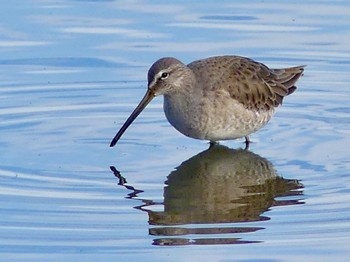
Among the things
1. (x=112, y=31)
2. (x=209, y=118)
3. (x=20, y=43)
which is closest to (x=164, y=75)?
(x=209, y=118)

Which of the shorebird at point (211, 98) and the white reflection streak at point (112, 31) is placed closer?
the shorebird at point (211, 98)

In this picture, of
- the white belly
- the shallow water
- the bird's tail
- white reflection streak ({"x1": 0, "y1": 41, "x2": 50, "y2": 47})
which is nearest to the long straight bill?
the shallow water

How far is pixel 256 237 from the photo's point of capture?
10242 millimetres

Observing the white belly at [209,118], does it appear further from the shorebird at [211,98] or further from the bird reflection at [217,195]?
the bird reflection at [217,195]

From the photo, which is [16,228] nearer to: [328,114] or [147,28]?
[328,114]

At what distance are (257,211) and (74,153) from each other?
8.06ft

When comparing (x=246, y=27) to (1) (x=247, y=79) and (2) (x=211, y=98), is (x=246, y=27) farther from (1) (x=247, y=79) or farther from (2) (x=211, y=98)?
(2) (x=211, y=98)

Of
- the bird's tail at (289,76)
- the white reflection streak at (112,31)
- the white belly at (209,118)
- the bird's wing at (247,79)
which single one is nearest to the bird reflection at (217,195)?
the white belly at (209,118)

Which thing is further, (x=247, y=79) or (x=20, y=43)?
(x=20, y=43)

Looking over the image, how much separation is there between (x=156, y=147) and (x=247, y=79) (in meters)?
1.49

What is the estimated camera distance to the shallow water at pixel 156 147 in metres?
10.2

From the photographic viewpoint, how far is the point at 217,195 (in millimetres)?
11625

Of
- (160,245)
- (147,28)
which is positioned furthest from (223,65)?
(160,245)

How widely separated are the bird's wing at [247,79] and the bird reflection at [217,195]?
2.13 feet
